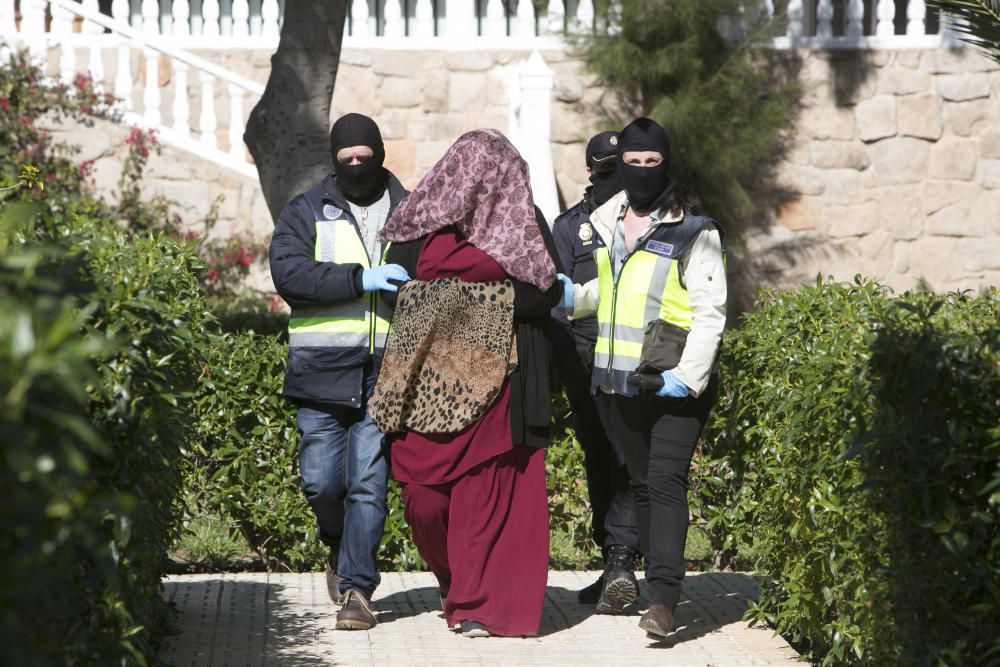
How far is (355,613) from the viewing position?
490 centimetres

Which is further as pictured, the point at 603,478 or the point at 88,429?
the point at 603,478

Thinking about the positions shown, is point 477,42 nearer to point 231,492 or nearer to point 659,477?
point 231,492

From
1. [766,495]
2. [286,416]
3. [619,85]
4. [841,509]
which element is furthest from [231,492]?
[619,85]

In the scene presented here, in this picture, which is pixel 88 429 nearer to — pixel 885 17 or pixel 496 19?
pixel 496 19

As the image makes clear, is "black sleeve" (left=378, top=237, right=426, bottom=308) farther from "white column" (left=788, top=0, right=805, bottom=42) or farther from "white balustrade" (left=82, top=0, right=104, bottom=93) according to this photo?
"white column" (left=788, top=0, right=805, bottom=42)

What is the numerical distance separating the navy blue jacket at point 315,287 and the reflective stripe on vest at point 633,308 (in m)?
0.86

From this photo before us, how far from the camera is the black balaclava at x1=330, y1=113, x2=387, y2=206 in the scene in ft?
16.6

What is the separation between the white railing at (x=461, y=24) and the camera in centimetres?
1140

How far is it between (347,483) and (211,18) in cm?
741

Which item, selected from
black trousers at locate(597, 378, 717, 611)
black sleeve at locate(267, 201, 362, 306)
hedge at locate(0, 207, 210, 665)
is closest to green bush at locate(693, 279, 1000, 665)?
black trousers at locate(597, 378, 717, 611)

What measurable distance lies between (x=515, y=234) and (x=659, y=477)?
99 cm

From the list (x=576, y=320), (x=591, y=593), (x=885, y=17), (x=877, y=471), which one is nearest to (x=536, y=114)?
(x=885, y=17)

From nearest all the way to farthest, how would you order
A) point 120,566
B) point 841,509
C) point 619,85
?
point 120,566 < point 841,509 < point 619,85

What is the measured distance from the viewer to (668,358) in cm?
476
